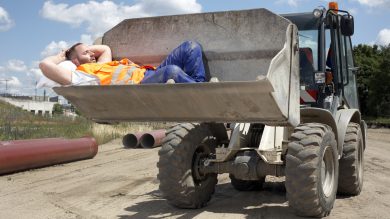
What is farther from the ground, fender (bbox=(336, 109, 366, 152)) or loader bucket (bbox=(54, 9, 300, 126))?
loader bucket (bbox=(54, 9, 300, 126))

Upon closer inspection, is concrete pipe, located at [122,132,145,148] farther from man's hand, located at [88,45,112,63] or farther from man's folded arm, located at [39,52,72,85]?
man's folded arm, located at [39,52,72,85]

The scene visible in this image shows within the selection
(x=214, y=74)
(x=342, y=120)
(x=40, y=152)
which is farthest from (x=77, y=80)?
(x=40, y=152)

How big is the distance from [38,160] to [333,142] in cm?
780

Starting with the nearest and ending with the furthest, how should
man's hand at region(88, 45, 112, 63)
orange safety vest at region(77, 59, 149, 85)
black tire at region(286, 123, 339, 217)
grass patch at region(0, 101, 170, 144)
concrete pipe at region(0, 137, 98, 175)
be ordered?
black tire at region(286, 123, 339, 217) < orange safety vest at region(77, 59, 149, 85) < man's hand at region(88, 45, 112, 63) < concrete pipe at region(0, 137, 98, 175) < grass patch at region(0, 101, 170, 144)

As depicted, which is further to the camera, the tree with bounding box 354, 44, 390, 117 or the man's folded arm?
the tree with bounding box 354, 44, 390, 117

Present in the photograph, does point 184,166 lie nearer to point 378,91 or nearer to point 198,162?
point 198,162

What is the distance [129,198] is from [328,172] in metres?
3.01

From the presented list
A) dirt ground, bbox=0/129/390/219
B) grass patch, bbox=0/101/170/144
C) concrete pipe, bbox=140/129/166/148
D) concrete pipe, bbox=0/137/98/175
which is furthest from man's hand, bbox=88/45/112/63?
concrete pipe, bbox=140/129/166/148

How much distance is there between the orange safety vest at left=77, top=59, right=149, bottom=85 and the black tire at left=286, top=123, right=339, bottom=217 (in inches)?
74.3

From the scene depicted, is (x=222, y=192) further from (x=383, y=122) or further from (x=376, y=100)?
(x=376, y=100)

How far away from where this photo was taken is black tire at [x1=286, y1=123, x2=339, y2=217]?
529cm

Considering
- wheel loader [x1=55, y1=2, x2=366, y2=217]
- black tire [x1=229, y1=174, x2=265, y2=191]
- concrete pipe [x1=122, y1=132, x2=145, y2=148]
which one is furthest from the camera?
concrete pipe [x1=122, y1=132, x2=145, y2=148]

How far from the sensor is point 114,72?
5.74 meters

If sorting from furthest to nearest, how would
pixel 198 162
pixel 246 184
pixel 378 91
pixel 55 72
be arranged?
1. pixel 378 91
2. pixel 246 184
3. pixel 198 162
4. pixel 55 72
